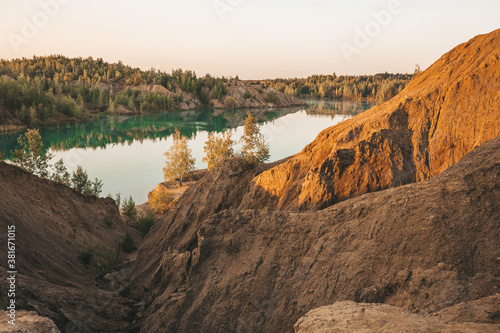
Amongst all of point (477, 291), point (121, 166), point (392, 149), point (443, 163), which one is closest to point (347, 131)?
point (392, 149)

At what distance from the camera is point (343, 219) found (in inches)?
490

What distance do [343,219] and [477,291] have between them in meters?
4.86

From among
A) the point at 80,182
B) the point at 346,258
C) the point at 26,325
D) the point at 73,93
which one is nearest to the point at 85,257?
the point at 26,325

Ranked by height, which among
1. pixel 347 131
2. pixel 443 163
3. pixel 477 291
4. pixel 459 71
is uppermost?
pixel 459 71

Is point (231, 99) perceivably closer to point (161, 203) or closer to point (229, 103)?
point (229, 103)

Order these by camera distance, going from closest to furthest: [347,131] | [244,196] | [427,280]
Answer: [427,280] → [347,131] → [244,196]

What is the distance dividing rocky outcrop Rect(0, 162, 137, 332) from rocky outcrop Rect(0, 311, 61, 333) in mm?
2342

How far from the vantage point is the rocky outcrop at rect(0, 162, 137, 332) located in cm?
1328

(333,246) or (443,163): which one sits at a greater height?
(443,163)

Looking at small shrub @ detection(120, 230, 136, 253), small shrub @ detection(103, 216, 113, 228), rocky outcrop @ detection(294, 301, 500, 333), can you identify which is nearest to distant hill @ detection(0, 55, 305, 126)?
small shrub @ detection(103, 216, 113, 228)

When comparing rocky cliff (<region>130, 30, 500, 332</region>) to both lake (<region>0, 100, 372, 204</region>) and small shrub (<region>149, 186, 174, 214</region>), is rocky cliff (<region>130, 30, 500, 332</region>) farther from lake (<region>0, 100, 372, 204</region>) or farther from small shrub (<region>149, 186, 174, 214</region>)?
lake (<region>0, 100, 372, 204</region>)

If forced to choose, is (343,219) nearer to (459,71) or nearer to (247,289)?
(247,289)

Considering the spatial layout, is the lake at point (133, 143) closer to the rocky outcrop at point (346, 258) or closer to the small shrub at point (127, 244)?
the small shrub at point (127, 244)

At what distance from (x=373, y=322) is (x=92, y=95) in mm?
163662
